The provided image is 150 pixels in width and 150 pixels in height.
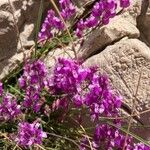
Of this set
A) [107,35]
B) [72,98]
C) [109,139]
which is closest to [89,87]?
[72,98]

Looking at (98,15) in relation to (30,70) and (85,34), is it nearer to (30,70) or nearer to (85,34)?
(85,34)

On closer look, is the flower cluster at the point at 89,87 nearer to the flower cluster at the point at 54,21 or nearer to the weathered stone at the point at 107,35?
the weathered stone at the point at 107,35

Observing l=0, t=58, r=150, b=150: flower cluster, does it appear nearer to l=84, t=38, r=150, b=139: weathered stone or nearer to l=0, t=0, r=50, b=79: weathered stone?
l=84, t=38, r=150, b=139: weathered stone

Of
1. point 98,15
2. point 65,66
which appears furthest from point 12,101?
point 98,15

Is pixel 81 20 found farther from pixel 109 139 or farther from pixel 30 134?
pixel 30 134

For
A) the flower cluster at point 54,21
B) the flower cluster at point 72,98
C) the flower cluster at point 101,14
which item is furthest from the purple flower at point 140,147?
the flower cluster at point 54,21
